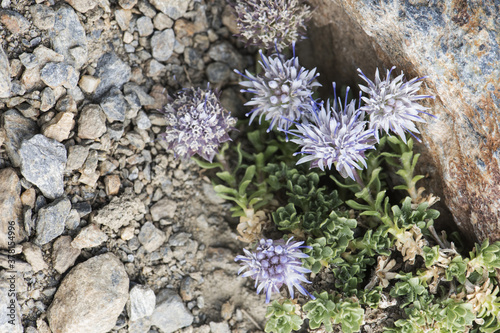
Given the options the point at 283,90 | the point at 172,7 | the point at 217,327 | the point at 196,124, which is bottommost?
the point at 217,327

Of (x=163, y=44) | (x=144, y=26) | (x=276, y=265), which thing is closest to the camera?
(x=276, y=265)

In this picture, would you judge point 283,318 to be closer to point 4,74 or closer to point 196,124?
point 196,124

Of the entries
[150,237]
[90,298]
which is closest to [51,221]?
[90,298]

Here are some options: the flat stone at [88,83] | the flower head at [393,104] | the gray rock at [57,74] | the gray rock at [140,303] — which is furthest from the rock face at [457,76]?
the gray rock at [140,303]

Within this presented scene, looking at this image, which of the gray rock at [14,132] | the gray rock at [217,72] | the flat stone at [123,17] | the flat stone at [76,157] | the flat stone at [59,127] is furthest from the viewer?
the gray rock at [217,72]

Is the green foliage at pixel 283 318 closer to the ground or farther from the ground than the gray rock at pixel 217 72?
closer to the ground

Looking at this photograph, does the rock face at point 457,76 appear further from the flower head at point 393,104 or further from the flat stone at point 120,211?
the flat stone at point 120,211

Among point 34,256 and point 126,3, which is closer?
point 34,256
